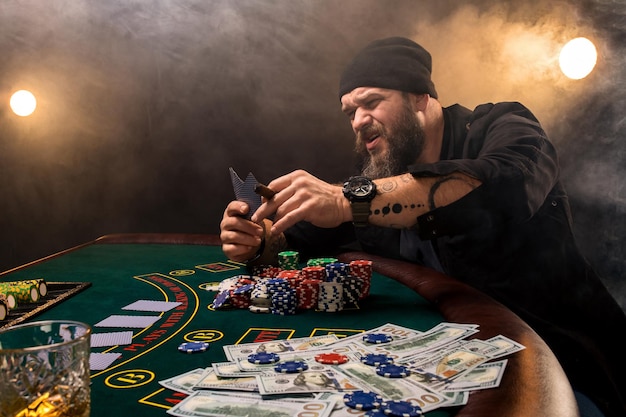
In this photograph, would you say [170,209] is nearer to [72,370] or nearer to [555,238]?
[555,238]

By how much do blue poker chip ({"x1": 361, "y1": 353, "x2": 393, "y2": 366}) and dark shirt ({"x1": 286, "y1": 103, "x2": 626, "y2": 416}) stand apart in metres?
0.91

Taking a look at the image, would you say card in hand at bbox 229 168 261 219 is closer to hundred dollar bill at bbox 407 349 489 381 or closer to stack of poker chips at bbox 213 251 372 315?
stack of poker chips at bbox 213 251 372 315

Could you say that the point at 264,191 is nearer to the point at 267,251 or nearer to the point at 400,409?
the point at 267,251

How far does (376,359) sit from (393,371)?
0.23 ft

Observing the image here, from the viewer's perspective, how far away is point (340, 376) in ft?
3.51

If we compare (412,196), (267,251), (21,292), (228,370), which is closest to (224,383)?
(228,370)

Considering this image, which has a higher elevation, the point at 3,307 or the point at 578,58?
the point at 578,58

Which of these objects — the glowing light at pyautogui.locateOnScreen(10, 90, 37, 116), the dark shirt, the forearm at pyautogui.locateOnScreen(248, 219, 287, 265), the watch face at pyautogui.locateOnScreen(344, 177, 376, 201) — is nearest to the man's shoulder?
the dark shirt

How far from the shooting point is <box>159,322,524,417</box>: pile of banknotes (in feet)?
3.11

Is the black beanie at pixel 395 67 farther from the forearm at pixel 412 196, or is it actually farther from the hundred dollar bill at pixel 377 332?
the hundred dollar bill at pixel 377 332

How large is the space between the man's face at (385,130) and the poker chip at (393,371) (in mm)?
1818

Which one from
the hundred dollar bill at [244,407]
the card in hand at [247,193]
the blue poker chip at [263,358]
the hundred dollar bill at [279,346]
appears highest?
the card in hand at [247,193]

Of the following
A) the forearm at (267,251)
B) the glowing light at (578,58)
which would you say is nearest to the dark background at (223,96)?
the glowing light at (578,58)

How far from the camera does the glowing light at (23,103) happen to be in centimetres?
444
